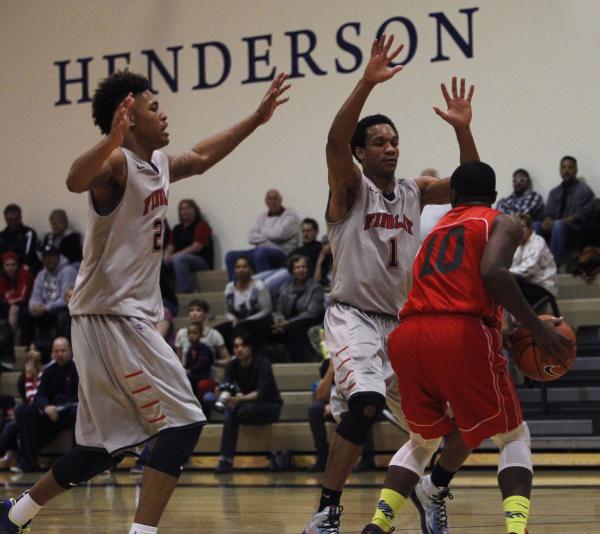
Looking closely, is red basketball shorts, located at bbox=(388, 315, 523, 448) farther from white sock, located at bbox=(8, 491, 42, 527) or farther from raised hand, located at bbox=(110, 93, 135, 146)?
white sock, located at bbox=(8, 491, 42, 527)

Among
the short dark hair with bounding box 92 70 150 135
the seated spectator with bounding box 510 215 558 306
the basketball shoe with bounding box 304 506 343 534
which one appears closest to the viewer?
the short dark hair with bounding box 92 70 150 135

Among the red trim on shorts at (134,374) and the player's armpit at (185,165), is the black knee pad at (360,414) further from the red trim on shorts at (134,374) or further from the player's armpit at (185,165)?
the player's armpit at (185,165)

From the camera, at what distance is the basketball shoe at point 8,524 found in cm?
527

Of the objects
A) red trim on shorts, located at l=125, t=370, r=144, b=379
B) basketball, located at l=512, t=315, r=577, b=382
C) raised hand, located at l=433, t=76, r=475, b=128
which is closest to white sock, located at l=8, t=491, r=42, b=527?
A: red trim on shorts, located at l=125, t=370, r=144, b=379

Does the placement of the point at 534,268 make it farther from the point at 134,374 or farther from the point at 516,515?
the point at 134,374

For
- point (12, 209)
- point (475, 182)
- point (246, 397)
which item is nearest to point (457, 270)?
point (475, 182)

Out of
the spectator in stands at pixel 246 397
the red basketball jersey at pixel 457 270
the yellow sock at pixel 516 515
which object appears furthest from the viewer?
the spectator in stands at pixel 246 397

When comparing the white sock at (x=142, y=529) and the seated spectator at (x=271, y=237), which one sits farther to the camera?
the seated spectator at (x=271, y=237)

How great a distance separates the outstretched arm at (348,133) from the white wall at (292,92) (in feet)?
29.4

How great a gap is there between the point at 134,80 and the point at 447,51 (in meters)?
10.4

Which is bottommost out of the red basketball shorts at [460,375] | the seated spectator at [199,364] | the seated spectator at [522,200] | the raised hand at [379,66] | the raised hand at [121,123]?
the seated spectator at [199,364]

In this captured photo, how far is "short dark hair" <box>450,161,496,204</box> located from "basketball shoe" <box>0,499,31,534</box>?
2614mm

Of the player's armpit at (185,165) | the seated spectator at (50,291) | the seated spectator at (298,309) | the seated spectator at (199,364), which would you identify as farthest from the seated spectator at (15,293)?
the player's armpit at (185,165)

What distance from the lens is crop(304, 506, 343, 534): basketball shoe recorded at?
5379 millimetres
